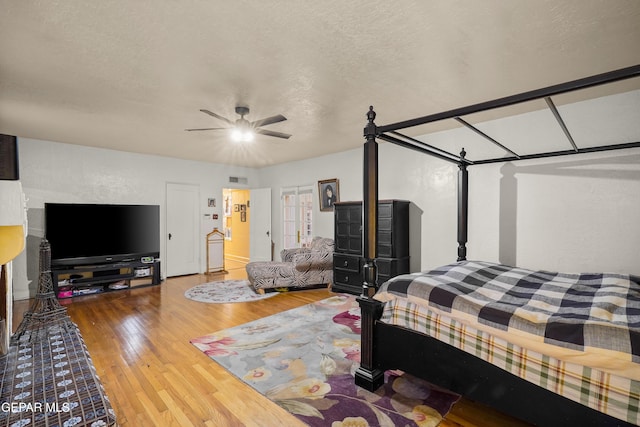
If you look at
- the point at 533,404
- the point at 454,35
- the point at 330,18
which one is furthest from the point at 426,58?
the point at 533,404

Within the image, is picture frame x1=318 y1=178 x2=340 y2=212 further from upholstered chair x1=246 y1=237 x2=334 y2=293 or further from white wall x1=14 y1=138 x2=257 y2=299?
white wall x1=14 y1=138 x2=257 y2=299

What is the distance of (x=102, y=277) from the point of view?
5184 millimetres

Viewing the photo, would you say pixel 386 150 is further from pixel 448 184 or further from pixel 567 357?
pixel 567 357

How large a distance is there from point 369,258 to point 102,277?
5.08 m

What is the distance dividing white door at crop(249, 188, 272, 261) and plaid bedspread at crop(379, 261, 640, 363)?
5355mm

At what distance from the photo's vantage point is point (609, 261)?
3.20 metres

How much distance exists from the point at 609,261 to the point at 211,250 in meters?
6.89

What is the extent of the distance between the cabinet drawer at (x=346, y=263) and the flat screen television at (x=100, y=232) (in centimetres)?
355

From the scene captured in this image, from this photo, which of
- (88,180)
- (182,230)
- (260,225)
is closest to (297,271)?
(260,225)

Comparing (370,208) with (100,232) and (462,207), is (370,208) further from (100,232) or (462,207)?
(100,232)

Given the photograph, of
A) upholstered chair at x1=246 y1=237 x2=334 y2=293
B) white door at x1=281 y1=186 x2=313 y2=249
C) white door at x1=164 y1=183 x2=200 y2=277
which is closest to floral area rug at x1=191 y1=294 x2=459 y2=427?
upholstered chair at x1=246 y1=237 x2=334 y2=293

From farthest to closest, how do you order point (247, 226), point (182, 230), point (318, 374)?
point (247, 226), point (182, 230), point (318, 374)

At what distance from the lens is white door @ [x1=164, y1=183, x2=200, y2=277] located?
21.2ft

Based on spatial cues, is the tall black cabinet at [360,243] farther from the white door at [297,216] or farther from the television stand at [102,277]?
the television stand at [102,277]
